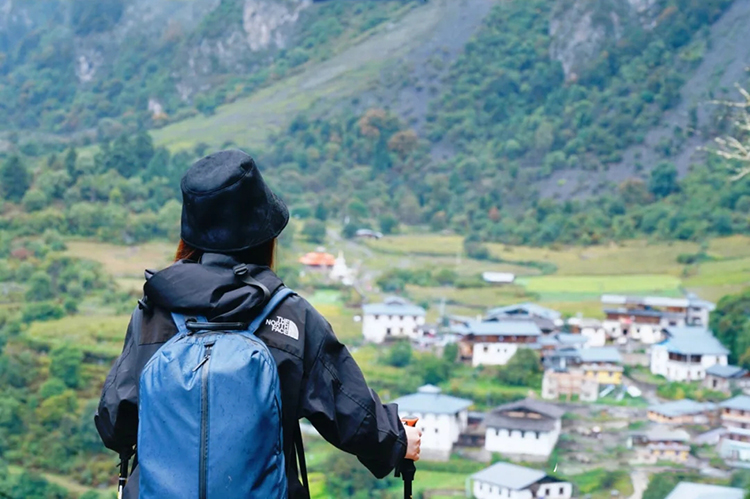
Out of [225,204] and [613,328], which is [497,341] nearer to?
[613,328]

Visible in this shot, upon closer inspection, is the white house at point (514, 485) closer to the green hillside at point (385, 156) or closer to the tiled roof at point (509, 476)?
the tiled roof at point (509, 476)

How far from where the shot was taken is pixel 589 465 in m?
11.1

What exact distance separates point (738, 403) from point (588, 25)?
12.9 m

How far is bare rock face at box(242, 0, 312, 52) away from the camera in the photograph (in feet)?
82.9

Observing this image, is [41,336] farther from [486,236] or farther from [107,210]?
[486,236]

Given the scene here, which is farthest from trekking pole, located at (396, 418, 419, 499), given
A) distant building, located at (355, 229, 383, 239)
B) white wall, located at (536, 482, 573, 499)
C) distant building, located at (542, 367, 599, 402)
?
distant building, located at (355, 229, 383, 239)

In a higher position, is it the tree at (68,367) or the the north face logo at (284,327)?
the the north face logo at (284,327)

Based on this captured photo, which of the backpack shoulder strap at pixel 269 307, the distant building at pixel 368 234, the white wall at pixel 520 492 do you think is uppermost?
the backpack shoulder strap at pixel 269 307

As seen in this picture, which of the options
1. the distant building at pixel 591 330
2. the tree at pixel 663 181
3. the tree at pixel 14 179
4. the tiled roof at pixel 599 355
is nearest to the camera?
the tiled roof at pixel 599 355

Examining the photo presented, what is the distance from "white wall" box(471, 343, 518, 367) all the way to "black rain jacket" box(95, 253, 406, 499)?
13.2 meters

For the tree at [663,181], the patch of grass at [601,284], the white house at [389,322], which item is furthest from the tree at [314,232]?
the tree at [663,181]

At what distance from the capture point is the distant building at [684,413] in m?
12.0

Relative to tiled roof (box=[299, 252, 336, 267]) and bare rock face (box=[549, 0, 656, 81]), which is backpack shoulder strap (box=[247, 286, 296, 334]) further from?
bare rock face (box=[549, 0, 656, 81])

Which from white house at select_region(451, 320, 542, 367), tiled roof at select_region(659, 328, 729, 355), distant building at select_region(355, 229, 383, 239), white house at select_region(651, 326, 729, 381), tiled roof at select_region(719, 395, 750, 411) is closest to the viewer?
tiled roof at select_region(719, 395, 750, 411)
